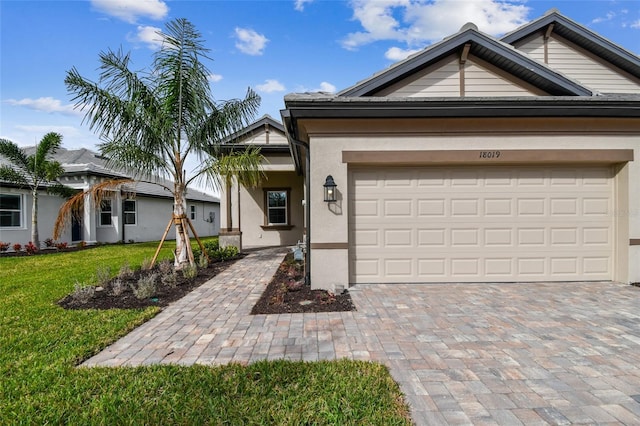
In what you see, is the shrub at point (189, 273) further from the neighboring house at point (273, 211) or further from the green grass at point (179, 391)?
the neighboring house at point (273, 211)

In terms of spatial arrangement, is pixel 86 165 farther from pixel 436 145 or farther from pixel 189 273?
pixel 436 145

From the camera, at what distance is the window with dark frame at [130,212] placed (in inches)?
667

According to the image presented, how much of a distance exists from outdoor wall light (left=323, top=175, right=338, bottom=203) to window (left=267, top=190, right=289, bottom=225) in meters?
8.54

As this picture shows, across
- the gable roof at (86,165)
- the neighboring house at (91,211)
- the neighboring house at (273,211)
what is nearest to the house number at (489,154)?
the neighboring house at (273,211)

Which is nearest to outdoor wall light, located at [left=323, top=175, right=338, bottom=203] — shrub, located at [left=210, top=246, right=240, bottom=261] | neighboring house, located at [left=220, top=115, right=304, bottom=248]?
shrub, located at [left=210, top=246, right=240, bottom=261]

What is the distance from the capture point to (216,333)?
13.3ft

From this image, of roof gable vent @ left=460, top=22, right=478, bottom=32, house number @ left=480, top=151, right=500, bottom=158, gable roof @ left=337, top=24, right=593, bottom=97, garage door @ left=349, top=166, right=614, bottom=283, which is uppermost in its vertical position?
roof gable vent @ left=460, top=22, right=478, bottom=32

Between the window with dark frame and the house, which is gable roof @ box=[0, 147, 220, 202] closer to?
the window with dark frame

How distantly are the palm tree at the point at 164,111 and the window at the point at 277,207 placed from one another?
6.29m

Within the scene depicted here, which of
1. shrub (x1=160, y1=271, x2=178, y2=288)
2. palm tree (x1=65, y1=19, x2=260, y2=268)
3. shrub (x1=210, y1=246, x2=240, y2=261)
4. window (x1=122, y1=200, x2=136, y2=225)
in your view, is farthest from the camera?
window (x1=122, y1=200, x2=136, y2=225)

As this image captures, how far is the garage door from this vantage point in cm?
651

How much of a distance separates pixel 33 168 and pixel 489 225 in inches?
662

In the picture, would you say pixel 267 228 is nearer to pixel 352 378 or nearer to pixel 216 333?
pixel 216 333

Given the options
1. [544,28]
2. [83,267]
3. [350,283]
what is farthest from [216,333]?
[544,28]
